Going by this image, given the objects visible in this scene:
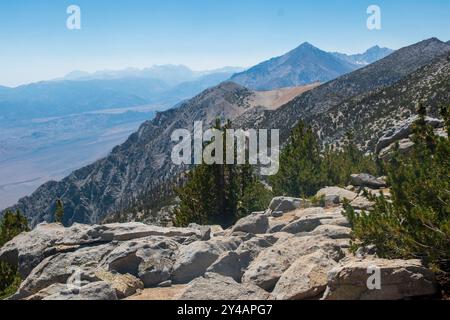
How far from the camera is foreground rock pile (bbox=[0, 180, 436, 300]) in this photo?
38.1 feet

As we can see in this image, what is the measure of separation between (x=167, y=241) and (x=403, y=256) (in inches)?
396

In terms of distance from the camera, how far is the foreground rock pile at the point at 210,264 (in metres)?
11.6

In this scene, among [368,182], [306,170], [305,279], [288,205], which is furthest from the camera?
[306,170]

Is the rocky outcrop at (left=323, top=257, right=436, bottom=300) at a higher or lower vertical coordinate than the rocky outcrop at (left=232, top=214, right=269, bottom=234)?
higher

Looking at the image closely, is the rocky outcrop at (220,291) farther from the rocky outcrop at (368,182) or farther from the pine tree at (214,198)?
the pine tree at (214,198)

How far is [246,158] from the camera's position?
3731 cm

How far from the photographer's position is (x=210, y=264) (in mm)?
16797

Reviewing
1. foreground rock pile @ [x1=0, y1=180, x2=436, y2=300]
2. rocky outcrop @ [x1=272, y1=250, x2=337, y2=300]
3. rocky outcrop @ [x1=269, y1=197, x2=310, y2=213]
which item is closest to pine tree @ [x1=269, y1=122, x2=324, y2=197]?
rocky outcrop @ [x1=269, y1=197, x2=310, y2=213]

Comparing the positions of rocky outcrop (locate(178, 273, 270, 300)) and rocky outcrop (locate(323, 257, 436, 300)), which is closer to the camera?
rocky outcrop (locate(323, 257, 436, 300))

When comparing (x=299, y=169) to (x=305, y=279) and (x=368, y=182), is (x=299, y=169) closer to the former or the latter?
(x=368, y=182)

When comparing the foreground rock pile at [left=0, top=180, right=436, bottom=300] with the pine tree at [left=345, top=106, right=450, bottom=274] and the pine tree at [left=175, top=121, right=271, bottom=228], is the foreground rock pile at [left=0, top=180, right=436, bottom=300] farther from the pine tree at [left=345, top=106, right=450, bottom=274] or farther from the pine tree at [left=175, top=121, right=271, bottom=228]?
the pine tree at [left=175, top=121, right=271, bottom=228]

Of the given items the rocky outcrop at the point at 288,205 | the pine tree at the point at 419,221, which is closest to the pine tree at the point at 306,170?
the rocky outcrop at the point at 288,205

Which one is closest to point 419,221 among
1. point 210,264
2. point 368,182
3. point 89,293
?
point 210,264
